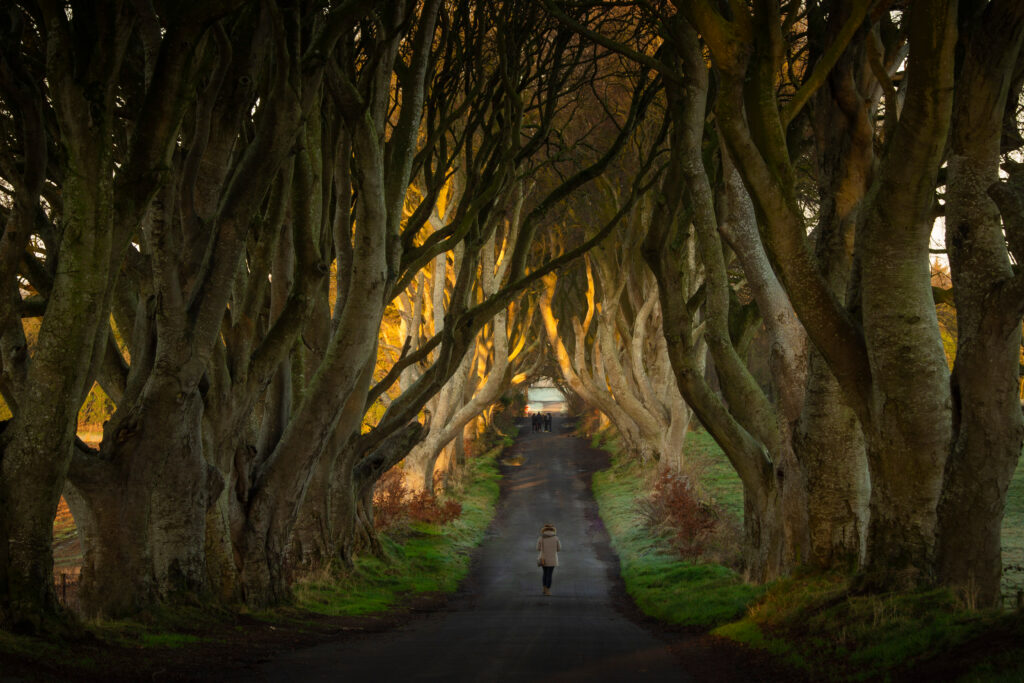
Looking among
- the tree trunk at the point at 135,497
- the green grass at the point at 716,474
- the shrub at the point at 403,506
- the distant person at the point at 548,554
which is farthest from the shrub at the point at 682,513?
the tree trunk at the point at 135,497

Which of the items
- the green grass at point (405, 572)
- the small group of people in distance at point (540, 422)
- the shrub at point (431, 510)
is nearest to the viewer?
the green grass at point (405, 572)

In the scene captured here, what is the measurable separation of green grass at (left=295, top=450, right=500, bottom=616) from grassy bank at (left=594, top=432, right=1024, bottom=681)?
380 cm

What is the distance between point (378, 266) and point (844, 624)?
639 cm

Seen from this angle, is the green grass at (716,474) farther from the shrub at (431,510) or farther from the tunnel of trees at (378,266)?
the tunnel of trees at (378,266)

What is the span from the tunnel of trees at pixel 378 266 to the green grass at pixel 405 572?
72 centimetres

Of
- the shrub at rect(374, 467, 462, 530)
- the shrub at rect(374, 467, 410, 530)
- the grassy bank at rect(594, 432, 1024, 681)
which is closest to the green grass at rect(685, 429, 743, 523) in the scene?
the shrub at rect(374, 467, 462, 530)

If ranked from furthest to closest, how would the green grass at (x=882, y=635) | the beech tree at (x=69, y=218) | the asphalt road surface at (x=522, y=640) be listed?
the asphalt road surface at (x=522, y=640) < the beech tree at (x=69, y=218) < the green grass at (x=882, y=635)

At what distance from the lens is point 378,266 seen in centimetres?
1198

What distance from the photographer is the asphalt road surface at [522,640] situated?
8.18m

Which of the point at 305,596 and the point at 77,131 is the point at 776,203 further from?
the point at 305,596

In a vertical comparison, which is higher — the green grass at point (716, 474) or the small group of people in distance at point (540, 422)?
the small group of people in distance at point (540, 422)

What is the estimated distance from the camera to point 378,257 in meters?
12.0

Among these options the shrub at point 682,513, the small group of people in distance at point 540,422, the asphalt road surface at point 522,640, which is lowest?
the asphalt road surface at point 522,640

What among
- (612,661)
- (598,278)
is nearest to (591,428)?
(598,278)
